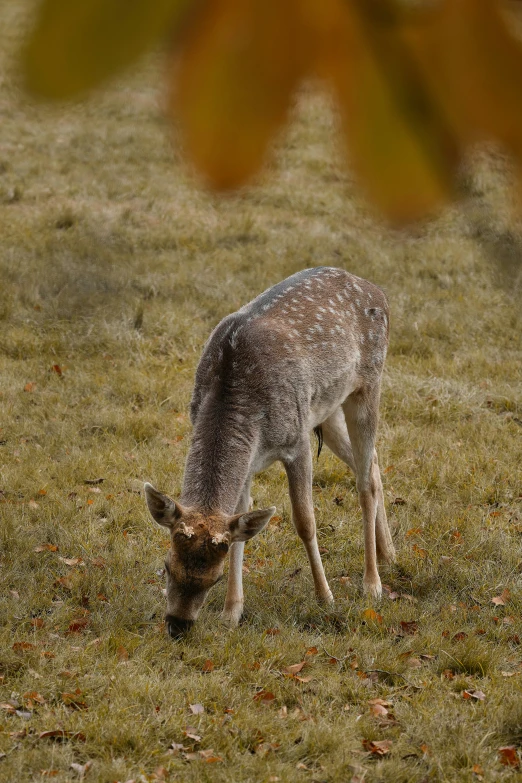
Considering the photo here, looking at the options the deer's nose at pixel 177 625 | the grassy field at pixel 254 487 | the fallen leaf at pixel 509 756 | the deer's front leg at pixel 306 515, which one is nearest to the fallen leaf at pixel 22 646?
the grassy field at pixel 254 487

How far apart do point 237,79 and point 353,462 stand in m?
6.45

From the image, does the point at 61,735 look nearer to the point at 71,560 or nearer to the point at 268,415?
the point at 71,560

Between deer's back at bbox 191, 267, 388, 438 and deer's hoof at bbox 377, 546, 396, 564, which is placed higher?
deer's back at bbox 191, 267, 388, 438

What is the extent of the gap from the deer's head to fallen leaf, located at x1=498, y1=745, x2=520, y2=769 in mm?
1771

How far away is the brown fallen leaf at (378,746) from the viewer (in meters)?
4.80

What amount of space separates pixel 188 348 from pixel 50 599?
10.8ft

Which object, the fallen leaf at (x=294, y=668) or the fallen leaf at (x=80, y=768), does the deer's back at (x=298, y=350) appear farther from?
the fallen leaf at (x=80, y=768)

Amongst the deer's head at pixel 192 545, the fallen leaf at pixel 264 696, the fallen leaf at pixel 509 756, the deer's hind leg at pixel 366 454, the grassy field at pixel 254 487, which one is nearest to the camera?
the grassy field at pixel 254 487

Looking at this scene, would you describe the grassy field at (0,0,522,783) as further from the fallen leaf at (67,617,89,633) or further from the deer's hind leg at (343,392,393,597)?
the deer's hind leg at (343,392,393,597)

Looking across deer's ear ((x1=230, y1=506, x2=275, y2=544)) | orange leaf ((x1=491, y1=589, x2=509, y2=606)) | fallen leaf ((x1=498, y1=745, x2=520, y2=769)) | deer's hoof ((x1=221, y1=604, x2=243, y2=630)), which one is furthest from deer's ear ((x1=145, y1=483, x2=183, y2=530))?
orange leaf ((x1=491, y1=589, x2=509, y2=606))

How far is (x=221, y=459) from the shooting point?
18.5 ft

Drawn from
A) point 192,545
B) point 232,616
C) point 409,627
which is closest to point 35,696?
point 192,545

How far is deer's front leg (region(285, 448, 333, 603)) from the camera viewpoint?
6137 millimetres

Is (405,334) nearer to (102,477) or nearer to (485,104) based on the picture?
(102,477)
